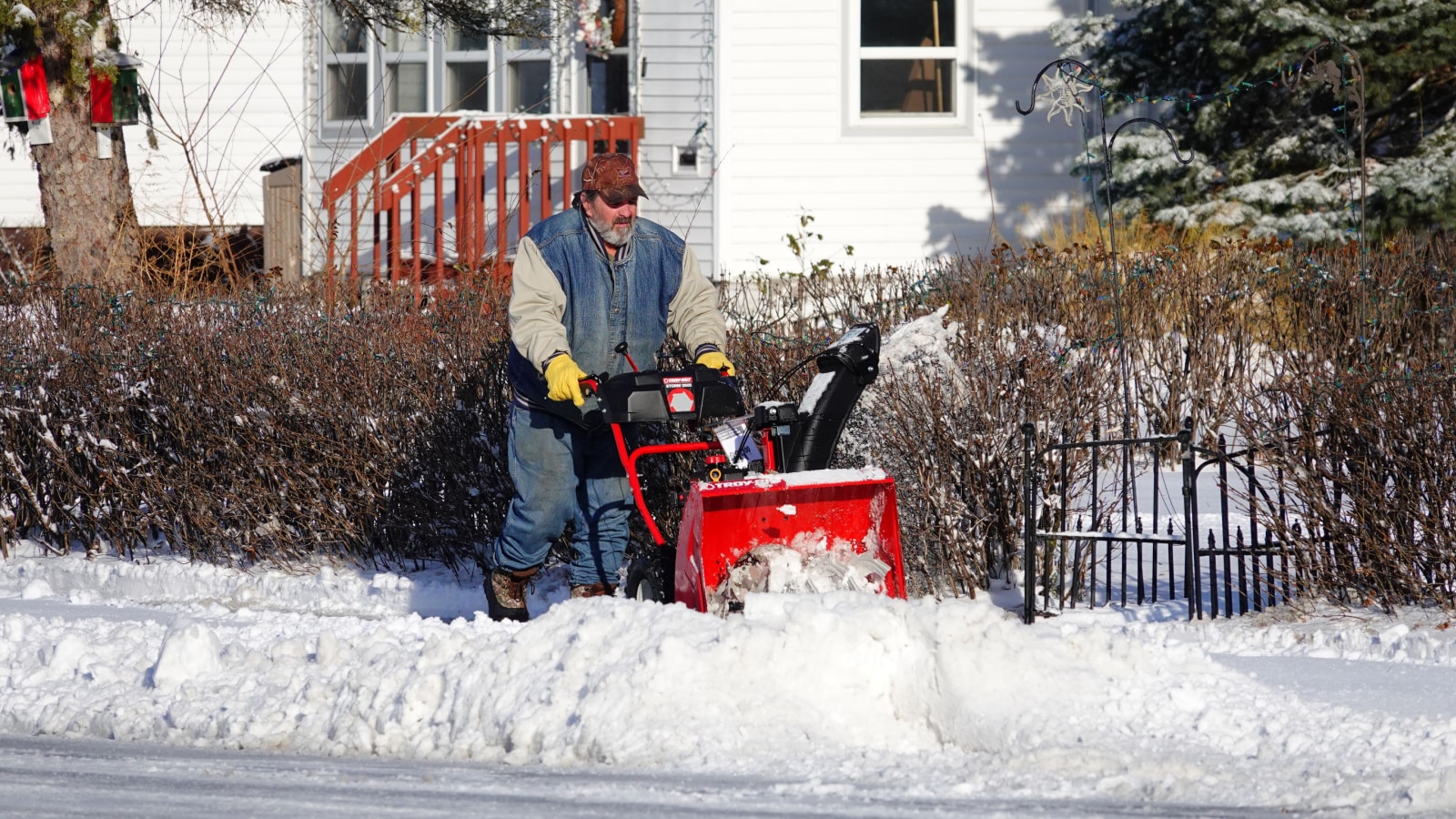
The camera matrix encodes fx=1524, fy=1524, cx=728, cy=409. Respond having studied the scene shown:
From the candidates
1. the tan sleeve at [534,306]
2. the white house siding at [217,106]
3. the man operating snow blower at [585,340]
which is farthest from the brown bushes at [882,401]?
the white house siding at [217,106]

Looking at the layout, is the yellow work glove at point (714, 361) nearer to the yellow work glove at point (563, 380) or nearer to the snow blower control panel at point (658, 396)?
the snow blower control panel at point (658, 396)

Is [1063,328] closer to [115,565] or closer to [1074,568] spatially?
[1074,568]

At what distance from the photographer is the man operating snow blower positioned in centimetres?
572

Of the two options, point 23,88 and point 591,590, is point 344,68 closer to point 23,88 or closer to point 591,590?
point 23,88

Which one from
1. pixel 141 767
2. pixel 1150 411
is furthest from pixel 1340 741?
pixel 1150 411

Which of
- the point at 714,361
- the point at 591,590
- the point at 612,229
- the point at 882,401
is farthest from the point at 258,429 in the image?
the point at 882,401

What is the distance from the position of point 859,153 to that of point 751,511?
966 cm

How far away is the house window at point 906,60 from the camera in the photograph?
14.4 metres

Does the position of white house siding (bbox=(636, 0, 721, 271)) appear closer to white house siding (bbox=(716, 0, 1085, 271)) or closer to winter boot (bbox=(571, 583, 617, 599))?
white house siding (bbox=(716, 0, 1085, 271))

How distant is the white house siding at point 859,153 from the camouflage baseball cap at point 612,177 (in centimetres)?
867

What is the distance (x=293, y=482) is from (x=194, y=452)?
1.99ft

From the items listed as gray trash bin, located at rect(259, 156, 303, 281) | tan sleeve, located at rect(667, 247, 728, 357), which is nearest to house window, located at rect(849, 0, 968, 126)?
gray trash bin, located at rect(259, 156, 303, 281)

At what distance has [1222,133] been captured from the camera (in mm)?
13086

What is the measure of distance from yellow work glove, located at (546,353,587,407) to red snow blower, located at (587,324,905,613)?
3.2 inches
